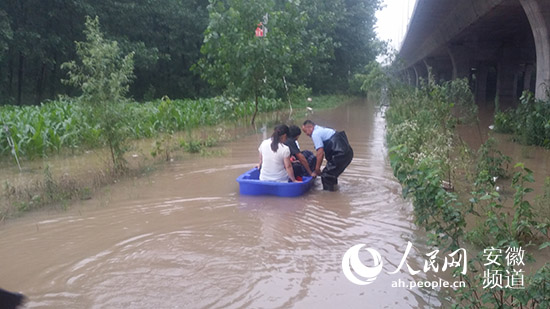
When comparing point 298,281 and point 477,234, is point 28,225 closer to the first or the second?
point 298,281

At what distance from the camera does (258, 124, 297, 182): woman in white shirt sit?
7410 mm

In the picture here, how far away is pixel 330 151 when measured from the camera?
26.2 feet

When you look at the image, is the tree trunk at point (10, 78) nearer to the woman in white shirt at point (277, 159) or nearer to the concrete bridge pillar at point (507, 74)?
the woman in white shirt at point (277, 159)

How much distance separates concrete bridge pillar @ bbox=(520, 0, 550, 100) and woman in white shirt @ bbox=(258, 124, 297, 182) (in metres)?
9.69

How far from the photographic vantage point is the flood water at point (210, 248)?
429 cm

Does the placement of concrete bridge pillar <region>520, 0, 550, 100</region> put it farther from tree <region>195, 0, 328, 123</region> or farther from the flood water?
the flood water

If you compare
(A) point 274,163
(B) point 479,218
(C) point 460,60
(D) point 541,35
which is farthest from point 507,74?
(B) point 479,218

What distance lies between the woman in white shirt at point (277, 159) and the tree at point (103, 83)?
2.96 m

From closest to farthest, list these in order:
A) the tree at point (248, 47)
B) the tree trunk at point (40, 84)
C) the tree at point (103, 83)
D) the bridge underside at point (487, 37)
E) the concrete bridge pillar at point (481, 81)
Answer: the tree at point (103, 83), the bridge underside at point (487, 37), the tree at point (248, 47), the tree trunk at point (40, 84), the concrete bridge pillar at point (481, 81)

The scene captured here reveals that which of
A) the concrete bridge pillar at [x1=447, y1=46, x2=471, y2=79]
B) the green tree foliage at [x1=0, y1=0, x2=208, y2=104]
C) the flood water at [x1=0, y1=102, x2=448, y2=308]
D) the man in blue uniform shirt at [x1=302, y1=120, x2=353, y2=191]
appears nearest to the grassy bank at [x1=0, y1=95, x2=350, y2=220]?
the flood water at [x1=0, y1=102, x2=448, y2=308]

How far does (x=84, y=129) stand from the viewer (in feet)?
36.5

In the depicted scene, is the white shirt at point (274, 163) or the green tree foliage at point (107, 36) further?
the green tree foliage at point (107, 36)

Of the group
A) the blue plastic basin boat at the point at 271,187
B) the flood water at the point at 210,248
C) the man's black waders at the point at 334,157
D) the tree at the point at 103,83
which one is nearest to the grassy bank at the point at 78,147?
the tree at the point at 103,83

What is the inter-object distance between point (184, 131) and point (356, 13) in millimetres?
28069
